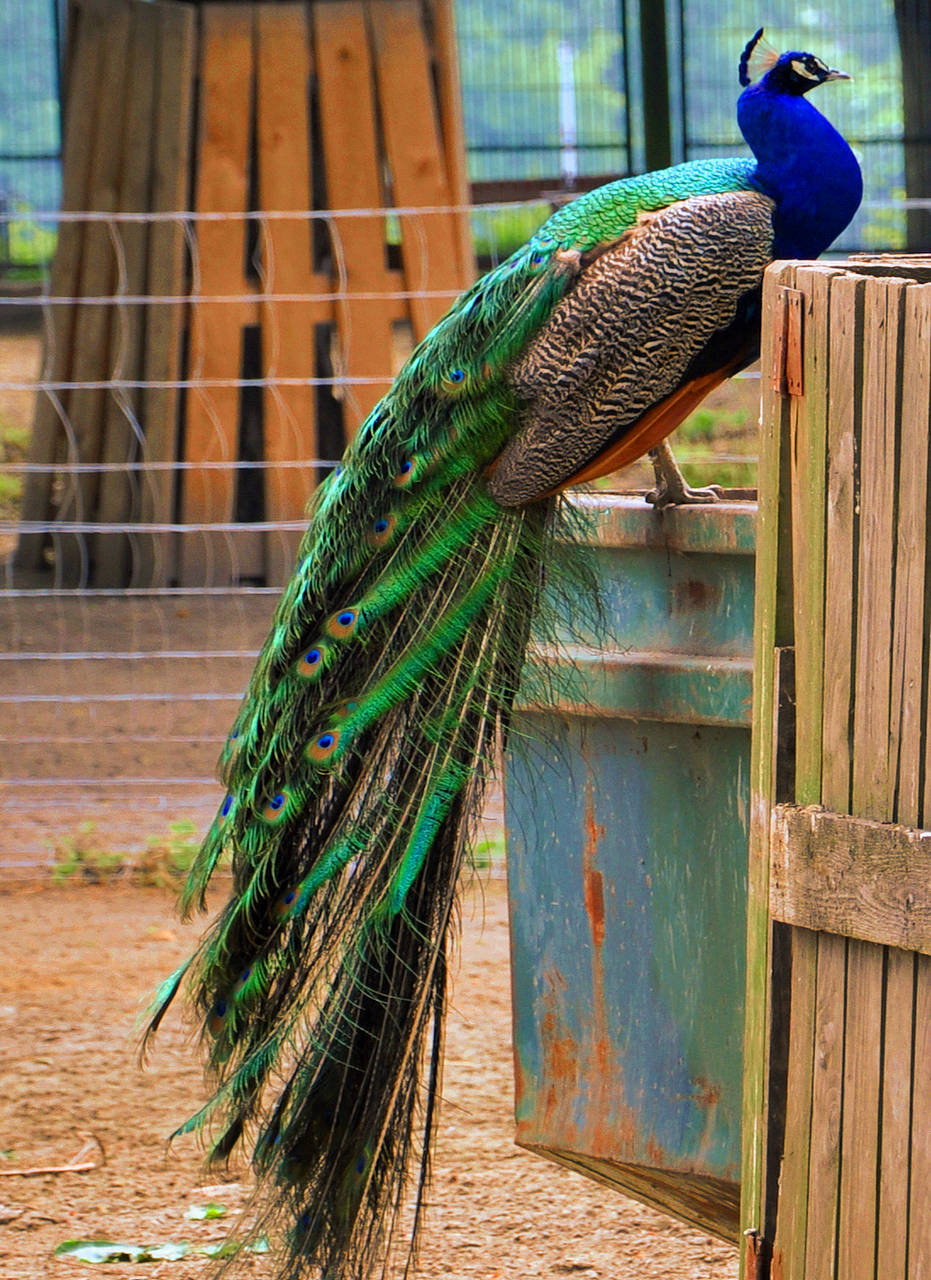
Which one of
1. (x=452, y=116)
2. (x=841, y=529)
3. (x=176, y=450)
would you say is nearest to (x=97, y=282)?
(x=176, y=450)

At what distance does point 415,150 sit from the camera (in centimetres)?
750

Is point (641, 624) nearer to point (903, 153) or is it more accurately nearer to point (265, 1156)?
point (265, 1156)

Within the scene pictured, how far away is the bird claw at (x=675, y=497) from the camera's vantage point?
277 centimetres

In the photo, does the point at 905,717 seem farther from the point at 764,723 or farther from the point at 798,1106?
the point at 798,1106

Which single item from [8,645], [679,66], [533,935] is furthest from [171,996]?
[679,66]

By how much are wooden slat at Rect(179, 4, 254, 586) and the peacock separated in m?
4.46

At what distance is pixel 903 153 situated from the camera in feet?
36.1

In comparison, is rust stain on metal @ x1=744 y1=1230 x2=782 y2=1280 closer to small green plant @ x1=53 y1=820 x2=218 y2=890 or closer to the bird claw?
the bird claw

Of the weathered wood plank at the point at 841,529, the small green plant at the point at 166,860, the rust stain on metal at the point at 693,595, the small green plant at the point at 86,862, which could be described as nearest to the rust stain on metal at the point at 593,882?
the rust stain on metal at the point at 693,595

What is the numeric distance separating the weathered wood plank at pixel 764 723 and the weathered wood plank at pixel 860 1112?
0.13 meters

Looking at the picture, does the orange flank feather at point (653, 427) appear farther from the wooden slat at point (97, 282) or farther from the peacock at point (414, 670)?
the wooden slat at point (97, 282)

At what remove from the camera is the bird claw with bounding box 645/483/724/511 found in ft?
9.07

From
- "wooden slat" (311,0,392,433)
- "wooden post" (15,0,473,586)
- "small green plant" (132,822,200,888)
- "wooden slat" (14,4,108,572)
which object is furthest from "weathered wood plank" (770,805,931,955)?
"wooden slat" (14,4,108,572)

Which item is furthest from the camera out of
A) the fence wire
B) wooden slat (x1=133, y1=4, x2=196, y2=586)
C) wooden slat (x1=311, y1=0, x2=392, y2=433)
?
wooden slat (x1=133, y1=4, x2=196, y2=586)
